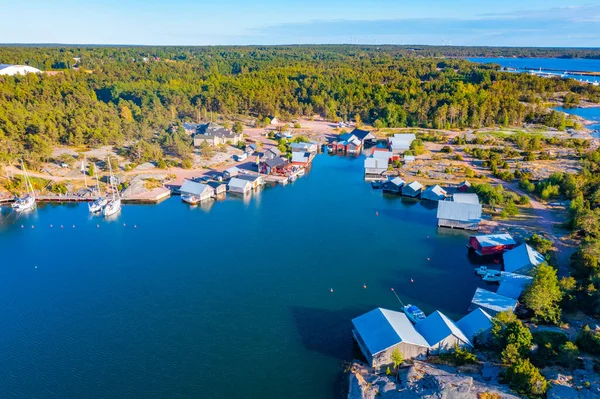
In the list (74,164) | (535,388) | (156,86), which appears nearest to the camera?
(535,388)

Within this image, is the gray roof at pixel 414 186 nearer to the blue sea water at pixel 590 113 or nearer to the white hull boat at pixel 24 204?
the white hull boat at pixel 24 204

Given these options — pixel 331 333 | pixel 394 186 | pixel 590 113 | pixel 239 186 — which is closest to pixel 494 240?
pixel 394 186

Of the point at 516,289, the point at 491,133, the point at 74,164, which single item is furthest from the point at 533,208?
the point at 74,164

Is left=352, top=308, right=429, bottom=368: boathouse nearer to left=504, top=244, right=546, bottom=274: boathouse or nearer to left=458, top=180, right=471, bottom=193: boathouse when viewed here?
left=504, top=244, right=546, bottom=274: boathouse

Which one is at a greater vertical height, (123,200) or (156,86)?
(156,86)

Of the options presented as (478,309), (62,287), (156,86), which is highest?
(156,86)

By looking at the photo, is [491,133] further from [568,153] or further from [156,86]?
[156,86]

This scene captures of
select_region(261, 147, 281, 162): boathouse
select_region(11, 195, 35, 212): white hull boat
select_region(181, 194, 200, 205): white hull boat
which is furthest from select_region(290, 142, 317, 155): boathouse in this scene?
select_region(11, 195, 35, 212): white hull boat

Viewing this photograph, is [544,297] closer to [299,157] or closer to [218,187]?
[218,187]
